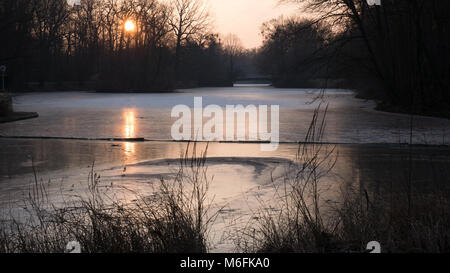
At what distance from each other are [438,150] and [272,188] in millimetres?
6573

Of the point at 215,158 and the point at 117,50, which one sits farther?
the point at 117,50

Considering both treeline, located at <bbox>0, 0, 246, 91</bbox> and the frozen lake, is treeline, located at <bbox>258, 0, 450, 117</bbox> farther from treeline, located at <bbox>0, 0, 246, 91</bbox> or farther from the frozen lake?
treeline, located at <bbox>0, 0, 246, 91</bbox>

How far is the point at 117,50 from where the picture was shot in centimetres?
6650

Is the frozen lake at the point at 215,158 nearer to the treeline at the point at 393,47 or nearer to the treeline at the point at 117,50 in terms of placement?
the treeline at the point at 393,47

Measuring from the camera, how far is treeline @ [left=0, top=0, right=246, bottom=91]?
191 feet

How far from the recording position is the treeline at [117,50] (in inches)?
2287

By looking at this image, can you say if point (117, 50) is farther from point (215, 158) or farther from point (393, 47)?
point (215, 158)

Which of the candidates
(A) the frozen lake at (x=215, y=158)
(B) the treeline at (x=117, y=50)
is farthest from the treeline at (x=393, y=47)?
(B) the treeline at (x=117, y=50)

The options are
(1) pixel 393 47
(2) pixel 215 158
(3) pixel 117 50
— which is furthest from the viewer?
(3) pixel 117 50

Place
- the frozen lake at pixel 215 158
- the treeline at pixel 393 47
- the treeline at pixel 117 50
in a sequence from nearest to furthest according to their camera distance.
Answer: the frozen lake at pixel 215 158 < the treeline at pixel 393 47 < the treeline at pixel 117 50

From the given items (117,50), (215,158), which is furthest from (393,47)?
(117,50)

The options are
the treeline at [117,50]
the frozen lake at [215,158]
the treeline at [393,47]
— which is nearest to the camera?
the frozen lake at [215,158]

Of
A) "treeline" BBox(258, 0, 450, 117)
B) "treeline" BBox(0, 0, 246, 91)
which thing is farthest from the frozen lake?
"treeline" BBox(0, 0, 246, 91)

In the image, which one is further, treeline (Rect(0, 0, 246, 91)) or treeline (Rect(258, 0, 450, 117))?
treeline (Rect(0, 0, 246, 91))
